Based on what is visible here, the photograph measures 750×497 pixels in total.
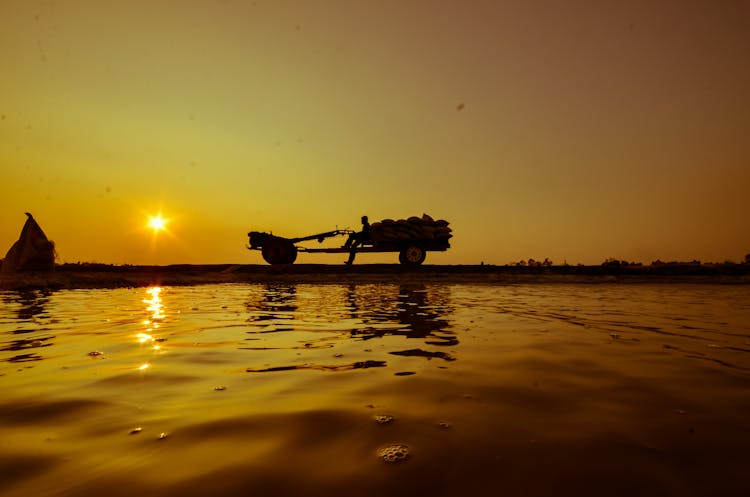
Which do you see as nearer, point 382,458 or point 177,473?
point 177,473

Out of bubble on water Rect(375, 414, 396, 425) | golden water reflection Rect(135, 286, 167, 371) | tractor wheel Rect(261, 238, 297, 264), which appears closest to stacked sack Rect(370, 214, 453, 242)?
tractor wheel Rect(261, 238, 297, 264)

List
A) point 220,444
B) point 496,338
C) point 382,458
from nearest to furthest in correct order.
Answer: point 382,458 → point 220,444 → point 496,338

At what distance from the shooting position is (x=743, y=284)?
1330cm

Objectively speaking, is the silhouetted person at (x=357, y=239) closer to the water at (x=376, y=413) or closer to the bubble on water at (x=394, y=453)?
the water at (x=376, y=413)

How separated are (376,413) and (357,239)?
18.1m

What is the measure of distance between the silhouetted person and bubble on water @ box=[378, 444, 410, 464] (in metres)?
18.0

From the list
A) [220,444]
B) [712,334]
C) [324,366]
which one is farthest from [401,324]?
[220,444]

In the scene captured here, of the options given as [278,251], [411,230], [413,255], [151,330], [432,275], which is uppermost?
[411,230]

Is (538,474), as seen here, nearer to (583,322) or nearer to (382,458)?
(382,458)

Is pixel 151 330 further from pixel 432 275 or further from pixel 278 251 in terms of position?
pixel 278 251

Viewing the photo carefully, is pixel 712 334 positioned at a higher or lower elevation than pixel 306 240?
lower

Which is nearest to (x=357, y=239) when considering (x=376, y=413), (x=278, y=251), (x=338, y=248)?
(x=338, y=248)

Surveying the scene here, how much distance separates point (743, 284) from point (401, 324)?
14094 millimetres

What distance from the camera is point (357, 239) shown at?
20.1 metres
